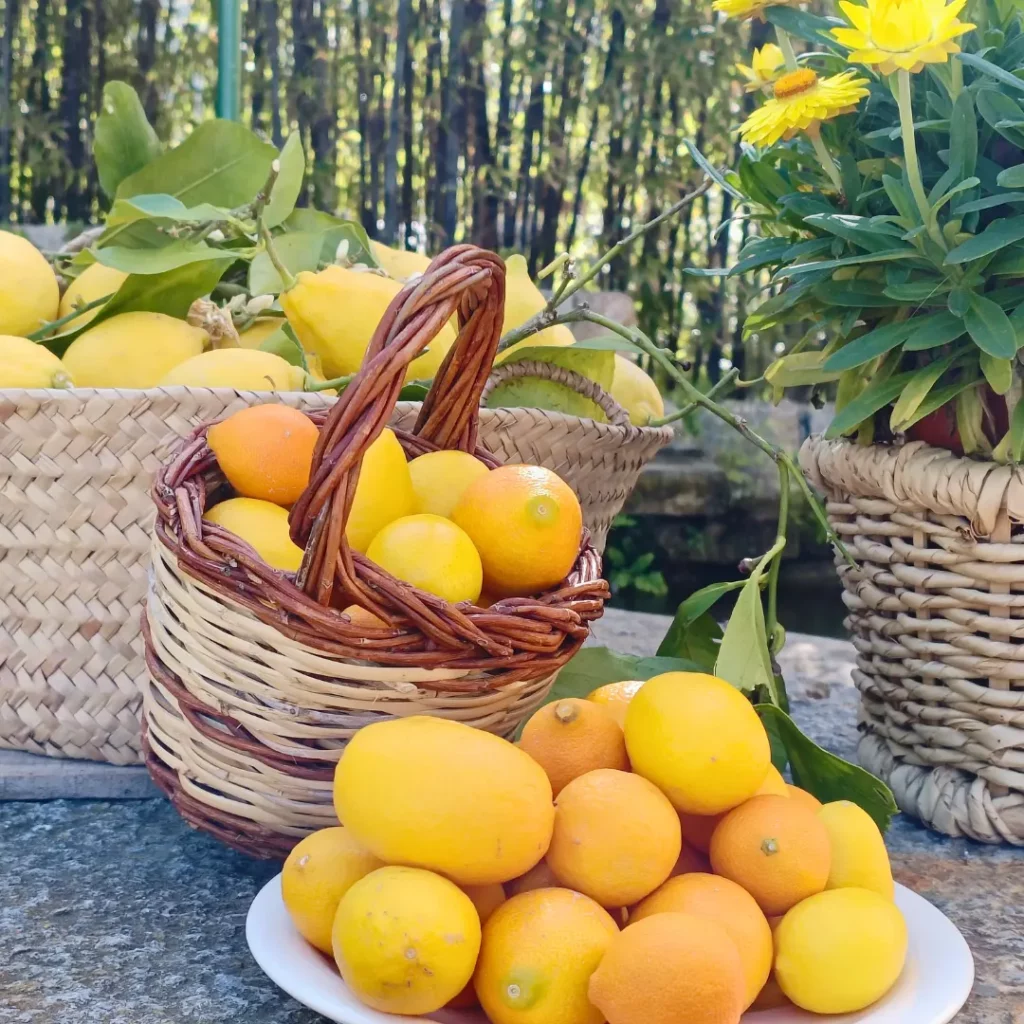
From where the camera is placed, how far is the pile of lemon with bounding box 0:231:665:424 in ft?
2.75

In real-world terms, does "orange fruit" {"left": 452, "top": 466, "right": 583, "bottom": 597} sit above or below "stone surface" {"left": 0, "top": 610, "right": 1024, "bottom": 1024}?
above

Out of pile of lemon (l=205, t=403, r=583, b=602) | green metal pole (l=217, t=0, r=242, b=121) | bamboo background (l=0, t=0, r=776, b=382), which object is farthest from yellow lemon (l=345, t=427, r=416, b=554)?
bamboo background (l=0, t=0, r=776, b=382)

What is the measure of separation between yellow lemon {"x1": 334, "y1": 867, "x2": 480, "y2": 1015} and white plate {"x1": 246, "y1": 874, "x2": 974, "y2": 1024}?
0.5 inches

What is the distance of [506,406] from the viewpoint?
93 centimetres

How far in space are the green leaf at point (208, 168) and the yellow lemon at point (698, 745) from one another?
725mm

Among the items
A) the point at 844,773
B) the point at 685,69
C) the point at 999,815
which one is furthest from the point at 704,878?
the point at 685,69

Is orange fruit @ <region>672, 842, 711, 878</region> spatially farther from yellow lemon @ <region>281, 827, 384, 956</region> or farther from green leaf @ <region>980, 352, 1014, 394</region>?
green leaf @ <region>980, 352, 1014, 394</region>

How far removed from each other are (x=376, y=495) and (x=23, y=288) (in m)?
0.47

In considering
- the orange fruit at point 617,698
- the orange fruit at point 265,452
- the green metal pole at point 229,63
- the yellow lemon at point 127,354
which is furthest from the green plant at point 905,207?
the green metal pole at point 229,63

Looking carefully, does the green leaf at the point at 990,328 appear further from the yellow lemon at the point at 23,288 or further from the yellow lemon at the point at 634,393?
the yellow lemon at the point at 23,288

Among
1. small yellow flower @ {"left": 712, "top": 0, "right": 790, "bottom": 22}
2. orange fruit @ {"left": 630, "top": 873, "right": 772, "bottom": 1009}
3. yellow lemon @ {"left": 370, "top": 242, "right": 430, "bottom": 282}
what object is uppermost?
small yellow flower @ {"left": 712, "top": 0, "right": 790, "bottom": 22}

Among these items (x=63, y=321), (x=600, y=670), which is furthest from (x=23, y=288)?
(x=600, y=670)

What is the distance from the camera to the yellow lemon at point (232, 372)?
0.83 metres

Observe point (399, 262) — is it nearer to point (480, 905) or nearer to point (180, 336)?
Answer: point (180, 336)
